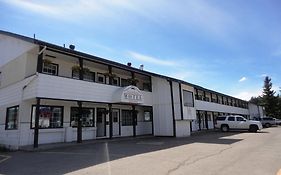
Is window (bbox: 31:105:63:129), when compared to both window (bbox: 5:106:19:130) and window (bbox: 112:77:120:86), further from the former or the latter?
window (bbox: 112:77:120:86)

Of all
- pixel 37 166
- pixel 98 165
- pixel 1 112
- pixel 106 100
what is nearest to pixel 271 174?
pixel 98 165

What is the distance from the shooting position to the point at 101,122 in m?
21.1

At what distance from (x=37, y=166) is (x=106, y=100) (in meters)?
9.92

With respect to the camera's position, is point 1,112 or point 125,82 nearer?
point 1,112

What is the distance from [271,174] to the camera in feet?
24.9

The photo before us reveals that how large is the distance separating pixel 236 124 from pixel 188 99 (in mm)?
9260

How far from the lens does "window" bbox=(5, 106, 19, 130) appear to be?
16.6 meters

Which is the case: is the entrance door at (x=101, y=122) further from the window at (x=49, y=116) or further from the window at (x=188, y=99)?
the window at (x=188, y=99)

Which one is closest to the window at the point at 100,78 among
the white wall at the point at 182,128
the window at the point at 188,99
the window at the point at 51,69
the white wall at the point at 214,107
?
the window at the point at 51,69

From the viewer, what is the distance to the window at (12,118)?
16.6 meters

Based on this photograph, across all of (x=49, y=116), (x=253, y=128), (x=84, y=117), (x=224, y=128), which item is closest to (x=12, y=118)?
(x=49, y=116)

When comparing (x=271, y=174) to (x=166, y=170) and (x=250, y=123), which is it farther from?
(x=250, y=123)

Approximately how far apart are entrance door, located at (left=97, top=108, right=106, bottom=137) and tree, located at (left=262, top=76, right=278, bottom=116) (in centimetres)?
5412

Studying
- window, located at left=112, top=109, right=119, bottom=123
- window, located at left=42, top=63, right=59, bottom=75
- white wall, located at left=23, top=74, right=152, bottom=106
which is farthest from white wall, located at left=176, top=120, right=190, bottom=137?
window, located at left=42, top=63, right=59, bottom=75
